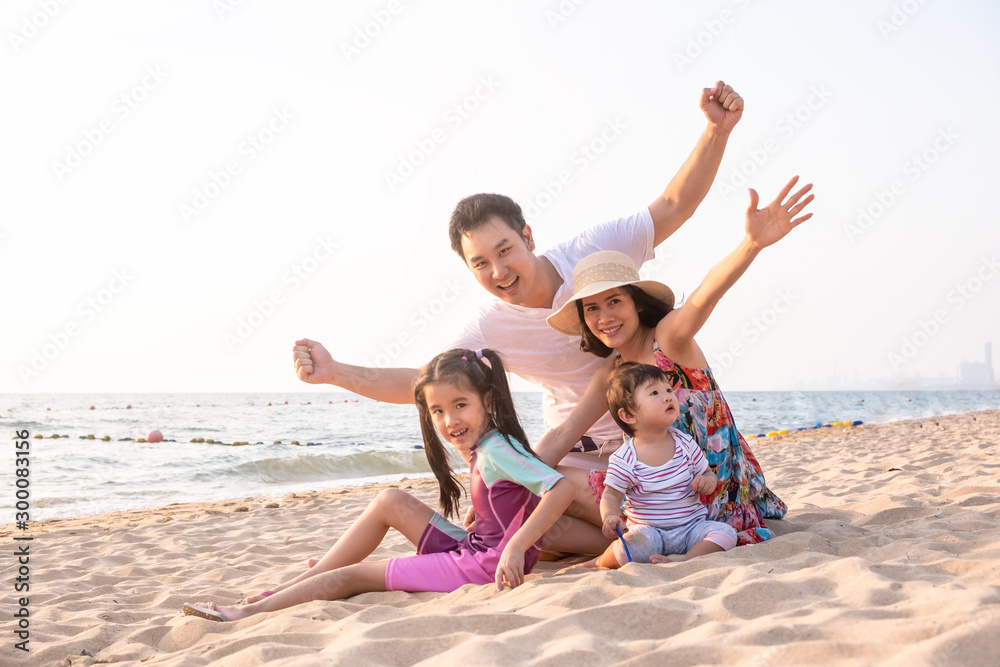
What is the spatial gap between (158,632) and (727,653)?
2.15 metres

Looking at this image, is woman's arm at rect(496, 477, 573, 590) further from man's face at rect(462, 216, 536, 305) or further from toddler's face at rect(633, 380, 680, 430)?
man's face at rect(462, 216, 536, 305)

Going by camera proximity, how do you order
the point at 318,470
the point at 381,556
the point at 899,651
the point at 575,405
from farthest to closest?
the point at 318,470 → the point at 381,556 → the point at 575,405 → the point at 899,651

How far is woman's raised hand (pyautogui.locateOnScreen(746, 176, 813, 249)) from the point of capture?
2621 mm

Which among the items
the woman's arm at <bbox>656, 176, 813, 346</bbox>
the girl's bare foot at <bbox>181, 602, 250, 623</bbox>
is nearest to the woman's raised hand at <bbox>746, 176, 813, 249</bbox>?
the woman's arm at <bbox>656, 176, 813, 346</bbox>

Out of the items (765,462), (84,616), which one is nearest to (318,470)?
(765,462)

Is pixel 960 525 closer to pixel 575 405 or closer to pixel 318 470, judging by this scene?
pixel 575 405

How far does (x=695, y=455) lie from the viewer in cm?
296

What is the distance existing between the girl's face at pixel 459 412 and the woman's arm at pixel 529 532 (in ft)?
1.42

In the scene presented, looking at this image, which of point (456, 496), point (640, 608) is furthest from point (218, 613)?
point (640, 608)

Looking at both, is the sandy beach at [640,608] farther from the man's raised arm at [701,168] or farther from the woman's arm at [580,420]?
the man's raised arm at [701,168]

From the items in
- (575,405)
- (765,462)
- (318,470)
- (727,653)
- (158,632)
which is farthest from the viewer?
(318,470)

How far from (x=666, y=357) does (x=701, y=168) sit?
3.68 ft

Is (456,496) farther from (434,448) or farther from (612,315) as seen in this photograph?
(612,315)

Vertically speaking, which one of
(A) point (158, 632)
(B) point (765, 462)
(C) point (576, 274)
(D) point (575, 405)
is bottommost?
(B) point (765, 462)
